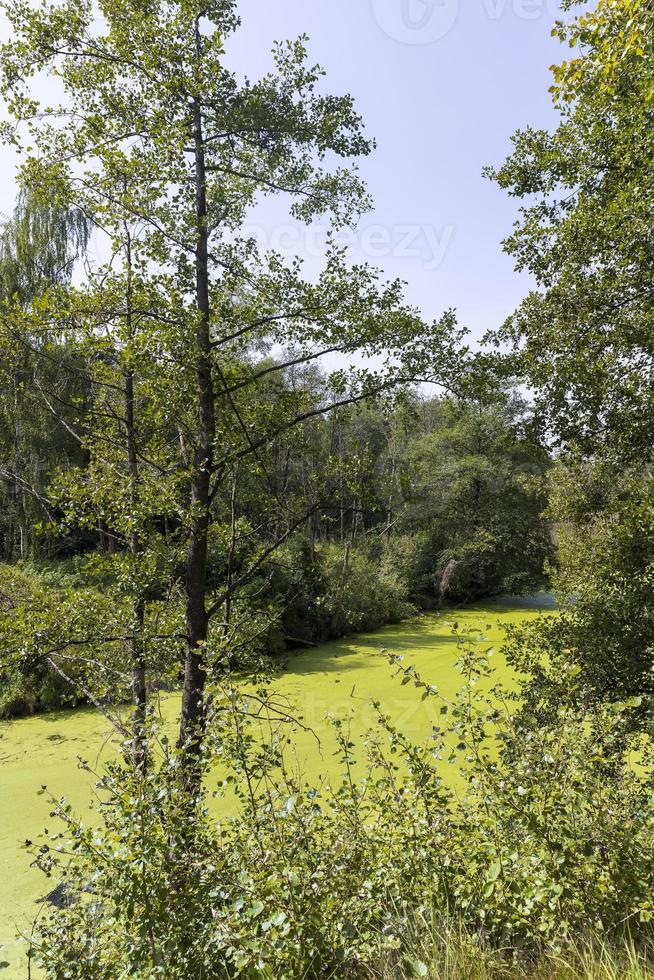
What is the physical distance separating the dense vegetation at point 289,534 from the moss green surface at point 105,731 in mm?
507

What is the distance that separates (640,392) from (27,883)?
Result: 5.65m

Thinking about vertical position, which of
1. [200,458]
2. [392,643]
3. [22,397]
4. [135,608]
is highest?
[22,397]

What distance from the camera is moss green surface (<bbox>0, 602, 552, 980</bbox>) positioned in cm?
415

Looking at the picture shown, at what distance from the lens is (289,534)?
3885 mm

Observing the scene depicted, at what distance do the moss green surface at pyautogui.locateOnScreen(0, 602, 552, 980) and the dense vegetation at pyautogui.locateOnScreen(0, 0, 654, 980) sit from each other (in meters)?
0.51

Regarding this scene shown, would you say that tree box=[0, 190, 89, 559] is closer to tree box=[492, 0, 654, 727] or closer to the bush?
the bush

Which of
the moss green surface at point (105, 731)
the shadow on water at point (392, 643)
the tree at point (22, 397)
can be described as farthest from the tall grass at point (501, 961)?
the tree at point (22, 397)

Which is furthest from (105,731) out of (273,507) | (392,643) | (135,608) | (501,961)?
(392,643)

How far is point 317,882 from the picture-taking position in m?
1.76

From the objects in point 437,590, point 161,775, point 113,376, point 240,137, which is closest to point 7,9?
point 240,137

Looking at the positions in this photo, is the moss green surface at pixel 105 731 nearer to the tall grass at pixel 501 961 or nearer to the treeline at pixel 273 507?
the treeline at pixel 273 507

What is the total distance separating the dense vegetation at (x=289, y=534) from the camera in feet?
5.45

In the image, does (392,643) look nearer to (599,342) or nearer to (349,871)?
(599,342)

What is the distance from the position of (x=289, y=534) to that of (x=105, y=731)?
4.10 meters
